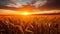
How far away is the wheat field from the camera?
366 centimetres

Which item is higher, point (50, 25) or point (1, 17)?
point (1, 17)

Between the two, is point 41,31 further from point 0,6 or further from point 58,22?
point 0,6

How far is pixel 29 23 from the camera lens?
12.1 feet

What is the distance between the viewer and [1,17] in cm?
371

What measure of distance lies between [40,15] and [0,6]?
1.09 m

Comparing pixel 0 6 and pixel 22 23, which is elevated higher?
pixel 0 6

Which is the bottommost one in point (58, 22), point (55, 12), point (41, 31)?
point (41, 31)

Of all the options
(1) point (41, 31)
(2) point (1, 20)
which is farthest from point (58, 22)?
(2) point (1, 20)

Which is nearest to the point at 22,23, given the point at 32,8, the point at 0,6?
the point at 32,8

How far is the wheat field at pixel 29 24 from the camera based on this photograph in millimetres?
3662

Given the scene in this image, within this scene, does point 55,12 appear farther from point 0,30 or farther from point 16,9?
point 0,30

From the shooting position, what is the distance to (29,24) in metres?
3.69

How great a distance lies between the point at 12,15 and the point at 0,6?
0.40 m

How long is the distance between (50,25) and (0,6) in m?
1.42
